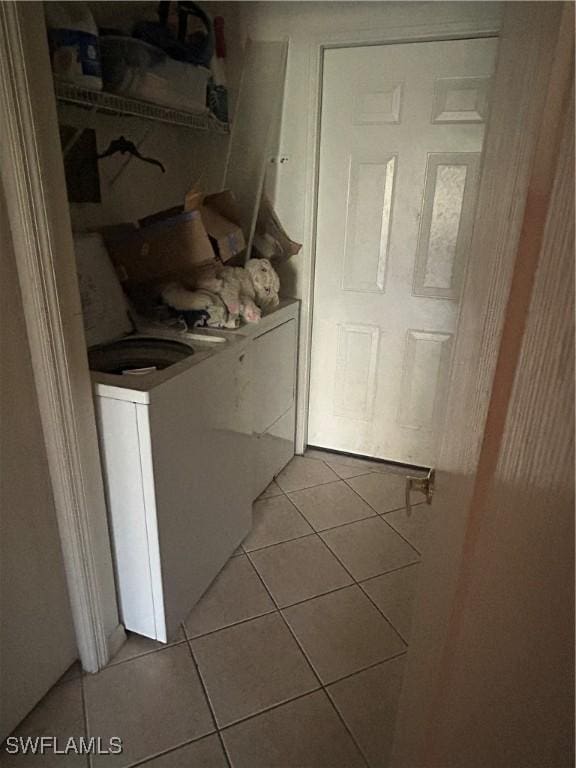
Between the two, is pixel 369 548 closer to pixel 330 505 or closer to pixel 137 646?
pixel 330 505

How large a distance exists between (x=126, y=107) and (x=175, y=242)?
44cm

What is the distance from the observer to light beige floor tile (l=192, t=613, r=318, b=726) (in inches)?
54.1

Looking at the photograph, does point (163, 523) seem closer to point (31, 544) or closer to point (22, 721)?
point (31, 544)

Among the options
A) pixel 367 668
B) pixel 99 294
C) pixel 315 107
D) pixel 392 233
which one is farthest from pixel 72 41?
pixel 367 668

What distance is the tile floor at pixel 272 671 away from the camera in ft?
4.14

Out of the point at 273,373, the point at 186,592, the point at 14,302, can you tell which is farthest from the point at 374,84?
the point at 186,592

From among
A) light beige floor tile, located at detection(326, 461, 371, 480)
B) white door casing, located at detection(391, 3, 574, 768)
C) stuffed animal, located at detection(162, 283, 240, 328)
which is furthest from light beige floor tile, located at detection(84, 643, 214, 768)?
light beige floor tile, located at detection(326, 461, 371, 480)

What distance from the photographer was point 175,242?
1.68 m

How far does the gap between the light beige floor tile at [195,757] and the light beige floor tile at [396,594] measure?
0.67 m

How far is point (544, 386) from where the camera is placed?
0.24 metres

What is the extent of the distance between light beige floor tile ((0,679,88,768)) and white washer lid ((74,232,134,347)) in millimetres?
1033

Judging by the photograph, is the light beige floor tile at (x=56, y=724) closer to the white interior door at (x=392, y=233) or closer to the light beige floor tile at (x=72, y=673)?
the light beige floor tile at (x=72, y=673)

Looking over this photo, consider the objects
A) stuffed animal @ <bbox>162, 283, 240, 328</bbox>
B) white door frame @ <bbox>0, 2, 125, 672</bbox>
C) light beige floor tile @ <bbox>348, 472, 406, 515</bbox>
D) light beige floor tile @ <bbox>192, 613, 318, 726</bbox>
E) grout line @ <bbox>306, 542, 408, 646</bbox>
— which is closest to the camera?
white door frame @ <bbox>0, 2, 125, 672</bbox>

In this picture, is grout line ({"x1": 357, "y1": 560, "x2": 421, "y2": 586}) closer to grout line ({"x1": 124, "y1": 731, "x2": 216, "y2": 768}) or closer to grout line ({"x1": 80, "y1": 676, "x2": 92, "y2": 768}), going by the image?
grout line ({"x1": 124, "y1": 731, "x2": 216, "y2": 768})
